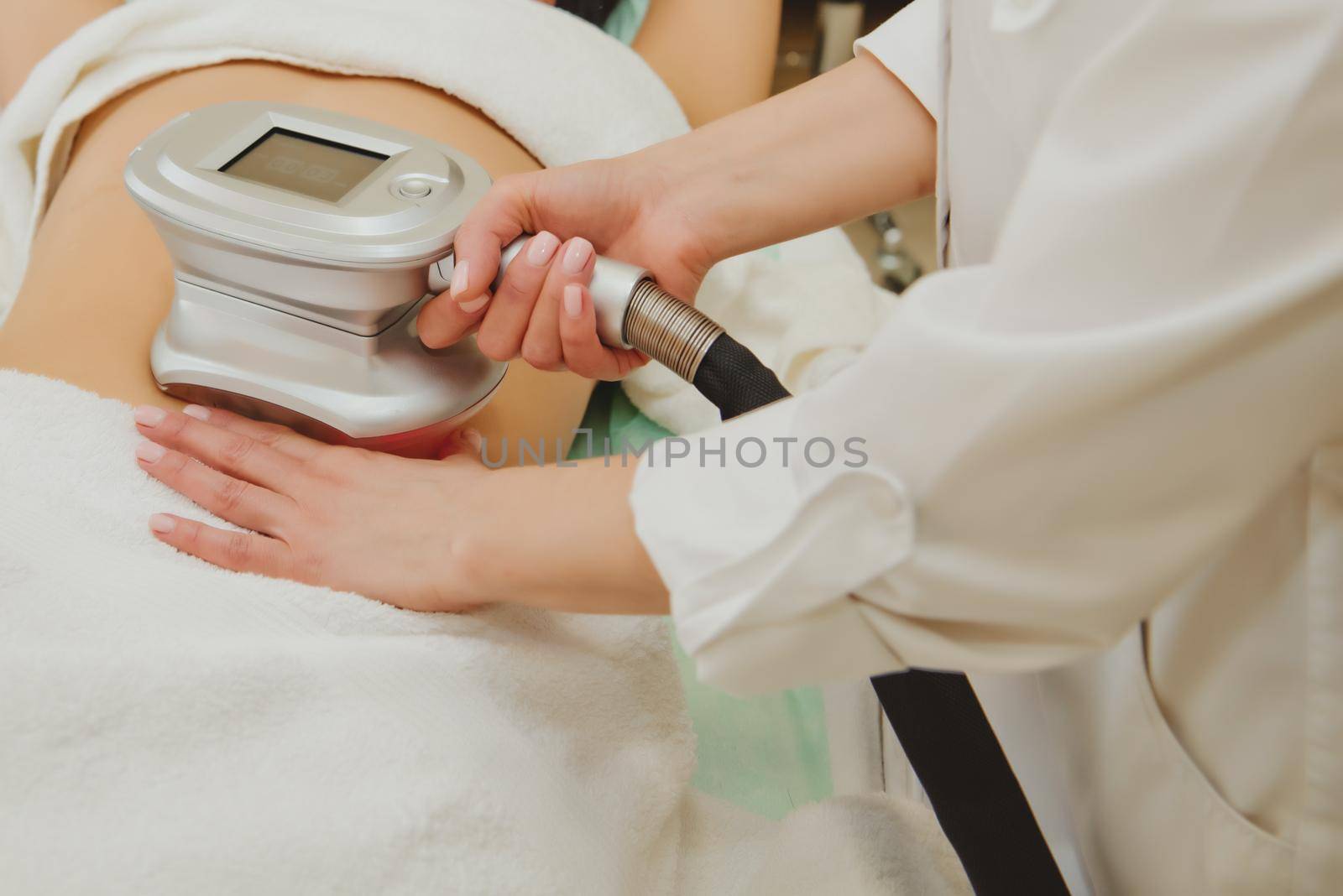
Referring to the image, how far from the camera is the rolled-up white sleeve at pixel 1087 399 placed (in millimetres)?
401

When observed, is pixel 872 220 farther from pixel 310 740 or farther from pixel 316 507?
pixel 310 740

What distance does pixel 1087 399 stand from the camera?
0.42 meters

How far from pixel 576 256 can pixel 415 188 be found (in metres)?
0.12

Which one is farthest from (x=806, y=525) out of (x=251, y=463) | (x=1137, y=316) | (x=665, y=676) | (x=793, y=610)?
(x=251, y=463)

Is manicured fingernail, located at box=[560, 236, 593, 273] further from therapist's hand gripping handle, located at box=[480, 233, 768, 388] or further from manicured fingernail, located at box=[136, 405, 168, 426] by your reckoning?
manicured fingernail, located at box=[136, 405, 168, 426]

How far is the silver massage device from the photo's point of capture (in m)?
0.67

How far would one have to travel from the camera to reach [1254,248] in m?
0.41

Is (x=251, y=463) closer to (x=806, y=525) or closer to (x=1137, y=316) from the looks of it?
(x=806, y=525)

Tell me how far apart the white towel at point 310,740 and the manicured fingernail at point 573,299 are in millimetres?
211

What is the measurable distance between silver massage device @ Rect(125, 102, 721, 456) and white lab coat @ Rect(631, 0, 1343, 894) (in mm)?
250

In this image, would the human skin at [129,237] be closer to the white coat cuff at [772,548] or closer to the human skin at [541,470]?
the human skin at [541,470]

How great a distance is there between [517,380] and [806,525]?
53 centimetres

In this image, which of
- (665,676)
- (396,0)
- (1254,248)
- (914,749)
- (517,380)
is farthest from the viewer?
(396,0)

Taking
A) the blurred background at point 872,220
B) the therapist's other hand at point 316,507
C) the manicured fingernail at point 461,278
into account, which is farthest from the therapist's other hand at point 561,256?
the blurred background at point 872,220
